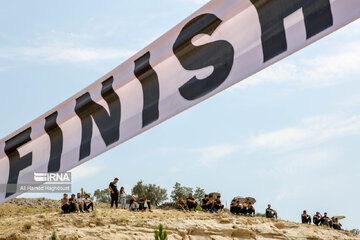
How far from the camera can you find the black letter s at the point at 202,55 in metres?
3.54

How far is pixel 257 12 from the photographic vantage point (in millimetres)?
3393

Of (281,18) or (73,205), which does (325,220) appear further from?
(281,18)

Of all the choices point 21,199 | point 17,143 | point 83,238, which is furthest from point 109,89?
point 21,199

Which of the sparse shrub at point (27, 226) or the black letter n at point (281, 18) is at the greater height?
the black letter n at point (281, 18)

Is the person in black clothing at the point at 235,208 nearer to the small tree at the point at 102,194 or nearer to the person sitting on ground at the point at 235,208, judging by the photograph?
the person sitting on ground at the point at 235,208

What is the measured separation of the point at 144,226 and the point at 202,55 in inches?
698

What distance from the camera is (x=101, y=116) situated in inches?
167

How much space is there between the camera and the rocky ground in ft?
63.3

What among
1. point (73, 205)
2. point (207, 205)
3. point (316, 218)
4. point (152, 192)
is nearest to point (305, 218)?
point (316, 218)

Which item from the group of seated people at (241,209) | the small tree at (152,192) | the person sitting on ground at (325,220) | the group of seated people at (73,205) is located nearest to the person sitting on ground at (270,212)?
the group of seated people at (241,209)

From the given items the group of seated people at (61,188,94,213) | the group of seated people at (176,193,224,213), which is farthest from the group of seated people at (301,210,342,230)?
the group of seated people at (61,188,94,213)

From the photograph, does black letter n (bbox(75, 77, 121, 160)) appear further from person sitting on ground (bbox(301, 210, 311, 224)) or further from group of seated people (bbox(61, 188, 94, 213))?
person sitting on ground (bbox(301, 210, 311, 224))

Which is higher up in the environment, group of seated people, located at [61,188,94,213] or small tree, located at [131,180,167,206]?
small tree, located at [131,180,167,206]

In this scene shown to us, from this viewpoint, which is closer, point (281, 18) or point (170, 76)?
point (281, 18)
